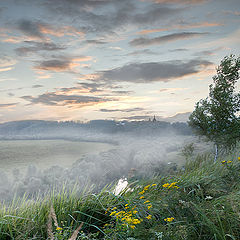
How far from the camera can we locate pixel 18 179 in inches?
377

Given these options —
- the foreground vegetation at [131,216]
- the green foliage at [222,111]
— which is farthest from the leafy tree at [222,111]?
the foreground vegetation at [131,216]

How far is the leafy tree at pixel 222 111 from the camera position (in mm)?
9750

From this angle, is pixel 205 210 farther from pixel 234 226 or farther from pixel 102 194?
pixel 102 194

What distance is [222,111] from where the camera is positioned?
9.90m

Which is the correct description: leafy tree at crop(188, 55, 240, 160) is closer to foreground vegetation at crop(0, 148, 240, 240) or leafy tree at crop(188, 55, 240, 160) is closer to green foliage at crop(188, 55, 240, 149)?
green foliage at crop(188, 55, 240, 149)

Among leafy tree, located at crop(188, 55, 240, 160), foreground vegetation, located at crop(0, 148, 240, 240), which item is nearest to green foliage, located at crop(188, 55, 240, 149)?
leafy tree, located at crop(188, 55, 240, 160)

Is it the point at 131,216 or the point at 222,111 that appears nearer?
the point at 131,216

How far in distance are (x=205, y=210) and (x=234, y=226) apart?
0.36m

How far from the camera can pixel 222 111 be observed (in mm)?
9898

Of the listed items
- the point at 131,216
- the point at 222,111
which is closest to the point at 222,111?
the point at 222,111

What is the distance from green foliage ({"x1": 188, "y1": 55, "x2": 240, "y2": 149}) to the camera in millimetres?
9750

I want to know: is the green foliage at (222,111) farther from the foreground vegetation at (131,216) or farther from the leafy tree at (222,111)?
the foreground vegetation at (131,216)

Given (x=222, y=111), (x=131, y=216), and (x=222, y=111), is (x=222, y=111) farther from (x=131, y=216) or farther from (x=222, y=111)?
(x=131, y=216)

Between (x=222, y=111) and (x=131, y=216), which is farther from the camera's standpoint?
(x=222, y=111)
